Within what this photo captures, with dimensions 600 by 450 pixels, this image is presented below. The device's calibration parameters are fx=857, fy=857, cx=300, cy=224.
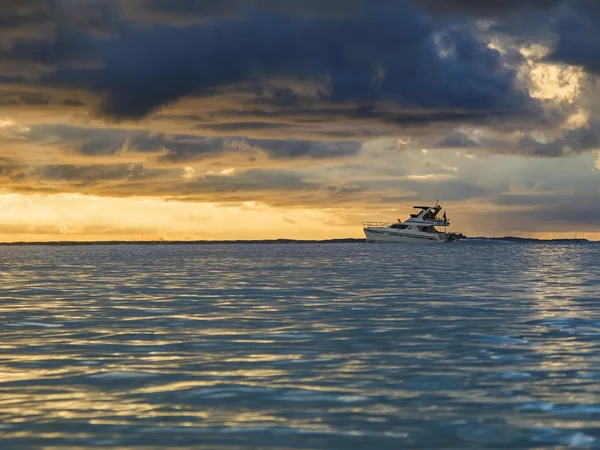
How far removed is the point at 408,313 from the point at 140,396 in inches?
561

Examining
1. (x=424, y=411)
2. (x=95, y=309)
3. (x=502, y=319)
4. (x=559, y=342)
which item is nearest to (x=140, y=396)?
(x=424, y=411)

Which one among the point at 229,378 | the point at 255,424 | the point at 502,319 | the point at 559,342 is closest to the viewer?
the point at 255,424

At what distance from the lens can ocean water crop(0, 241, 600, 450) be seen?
1059 cm

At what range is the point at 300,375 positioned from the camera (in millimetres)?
14656

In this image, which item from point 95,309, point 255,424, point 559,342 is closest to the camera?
point 255,424

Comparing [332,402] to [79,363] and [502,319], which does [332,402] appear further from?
[502,319]

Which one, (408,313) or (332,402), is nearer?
(332,402)

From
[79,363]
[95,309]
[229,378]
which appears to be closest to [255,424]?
[229,378]

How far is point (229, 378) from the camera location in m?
14.4

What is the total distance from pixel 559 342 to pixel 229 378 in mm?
8305

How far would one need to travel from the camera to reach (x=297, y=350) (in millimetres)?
17797

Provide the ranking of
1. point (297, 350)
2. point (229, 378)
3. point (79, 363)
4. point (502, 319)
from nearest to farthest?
point (229, 378) < point (79, 363) < point (297, 350) < point (502, 319)

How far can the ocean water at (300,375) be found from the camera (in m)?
10.6

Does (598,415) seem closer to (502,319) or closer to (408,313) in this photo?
(502,319)
